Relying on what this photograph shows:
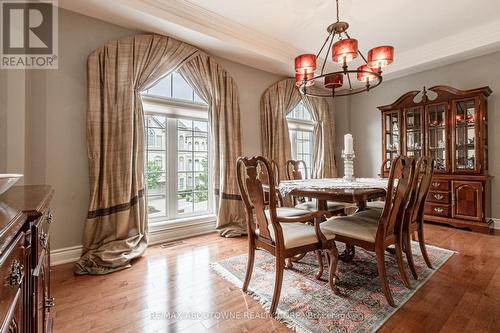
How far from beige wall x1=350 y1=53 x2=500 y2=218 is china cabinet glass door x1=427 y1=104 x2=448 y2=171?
Answer: 0.53 metres

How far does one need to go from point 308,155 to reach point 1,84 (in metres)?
4.28

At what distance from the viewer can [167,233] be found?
3039 mm

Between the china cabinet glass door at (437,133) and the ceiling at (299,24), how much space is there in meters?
0.73

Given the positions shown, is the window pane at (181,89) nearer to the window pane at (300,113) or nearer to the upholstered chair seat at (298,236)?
the window pane at (300,113)

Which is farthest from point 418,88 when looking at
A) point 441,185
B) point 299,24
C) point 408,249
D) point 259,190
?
point 259,190

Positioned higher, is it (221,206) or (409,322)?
(221,206)

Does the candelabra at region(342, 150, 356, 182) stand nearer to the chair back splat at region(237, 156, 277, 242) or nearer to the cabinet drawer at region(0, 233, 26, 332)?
the chair back splat at region(237, 156, 277, 242)

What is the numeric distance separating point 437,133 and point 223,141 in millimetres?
3215

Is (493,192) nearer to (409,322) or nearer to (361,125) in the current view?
(361,125)

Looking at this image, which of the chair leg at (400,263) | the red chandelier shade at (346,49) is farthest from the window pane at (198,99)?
the chair leg at (400,263)

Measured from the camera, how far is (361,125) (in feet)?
16.3

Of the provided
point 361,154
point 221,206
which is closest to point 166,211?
point 221,206

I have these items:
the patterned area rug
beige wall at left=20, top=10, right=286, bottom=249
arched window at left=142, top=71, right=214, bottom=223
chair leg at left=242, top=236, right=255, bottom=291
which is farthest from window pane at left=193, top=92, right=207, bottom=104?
chair leg at left=242, top=236, right=255, bottom=291

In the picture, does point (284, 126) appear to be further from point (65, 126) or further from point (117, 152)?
point (65, 126)
